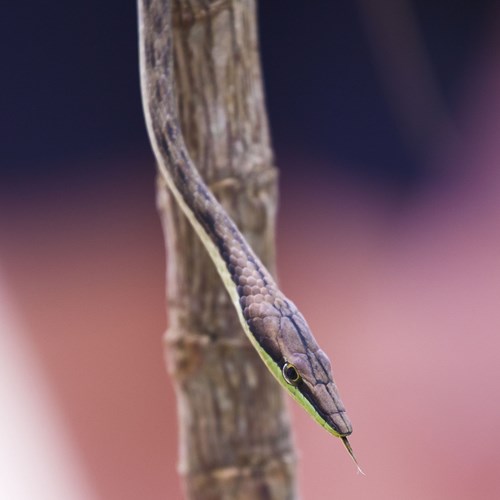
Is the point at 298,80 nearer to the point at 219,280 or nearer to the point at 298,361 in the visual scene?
the point at 219,280

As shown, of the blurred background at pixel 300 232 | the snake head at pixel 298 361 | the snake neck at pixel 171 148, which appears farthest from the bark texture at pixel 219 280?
the blurred background at pixel 300 232

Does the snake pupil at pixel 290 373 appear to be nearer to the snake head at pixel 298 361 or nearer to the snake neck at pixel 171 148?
the snake head at pixel 298 361

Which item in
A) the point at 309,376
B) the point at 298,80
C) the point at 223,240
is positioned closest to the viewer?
the point at 309,376

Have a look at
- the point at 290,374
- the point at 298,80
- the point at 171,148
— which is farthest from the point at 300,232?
the point at 290,374

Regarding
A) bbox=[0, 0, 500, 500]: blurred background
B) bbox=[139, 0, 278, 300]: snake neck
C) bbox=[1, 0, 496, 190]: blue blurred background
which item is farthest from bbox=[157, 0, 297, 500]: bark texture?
bbox=[1, 0, 496, 190]: blue blurred background

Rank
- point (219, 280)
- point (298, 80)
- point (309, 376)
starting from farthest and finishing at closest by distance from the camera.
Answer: point (298, 80)
point (219, 280)
point (309, 376)

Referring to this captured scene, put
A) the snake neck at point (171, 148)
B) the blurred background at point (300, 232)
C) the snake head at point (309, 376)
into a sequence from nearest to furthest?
1. the snake head at point (309, 376)
2. the snake neck at point (171, 148)
3. the blurred background at point (300, 232)
